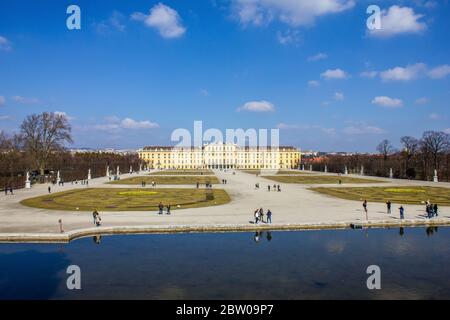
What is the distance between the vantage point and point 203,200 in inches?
1421

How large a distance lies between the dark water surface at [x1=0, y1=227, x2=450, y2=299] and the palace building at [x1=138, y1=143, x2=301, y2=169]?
151 metres

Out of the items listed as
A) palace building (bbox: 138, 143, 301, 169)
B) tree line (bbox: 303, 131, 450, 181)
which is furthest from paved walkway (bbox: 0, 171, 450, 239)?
palace building (bbox: 138, 143, 301, 169)

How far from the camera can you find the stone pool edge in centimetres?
2017

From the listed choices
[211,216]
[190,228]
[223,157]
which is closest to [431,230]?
[211,216]

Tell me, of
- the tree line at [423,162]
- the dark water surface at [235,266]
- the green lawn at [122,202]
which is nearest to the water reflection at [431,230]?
the dark water surface at [235,266]

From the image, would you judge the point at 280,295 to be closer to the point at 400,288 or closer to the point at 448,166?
the point at 400,288

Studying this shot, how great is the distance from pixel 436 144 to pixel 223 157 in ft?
348

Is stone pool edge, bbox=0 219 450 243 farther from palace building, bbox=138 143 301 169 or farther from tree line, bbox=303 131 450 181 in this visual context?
palace building, bbox=138 143 301 169

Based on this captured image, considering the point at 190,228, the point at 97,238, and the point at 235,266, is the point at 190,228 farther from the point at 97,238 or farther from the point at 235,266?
the point at 235,266

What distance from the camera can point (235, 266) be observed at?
1606 centimetres

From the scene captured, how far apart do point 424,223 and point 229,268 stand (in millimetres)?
14719

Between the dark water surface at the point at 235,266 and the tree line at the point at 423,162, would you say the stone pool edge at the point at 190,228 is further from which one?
the tree line at the point at 423,162

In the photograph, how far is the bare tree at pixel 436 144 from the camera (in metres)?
77.2
